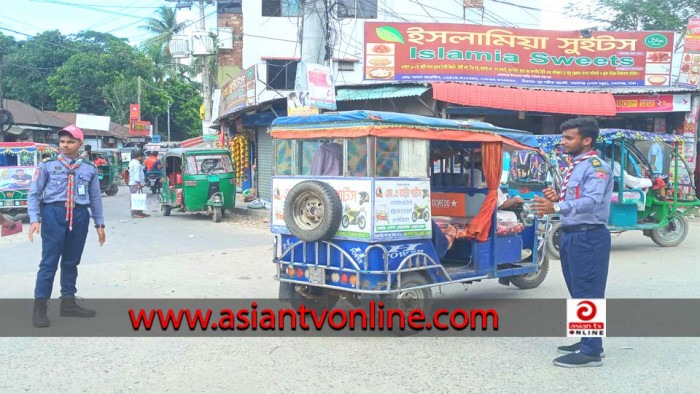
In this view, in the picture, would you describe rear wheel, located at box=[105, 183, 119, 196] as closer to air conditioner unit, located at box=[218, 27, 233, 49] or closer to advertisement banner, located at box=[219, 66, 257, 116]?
air conditioner unit, located at box=[218, 27, 233, 49]

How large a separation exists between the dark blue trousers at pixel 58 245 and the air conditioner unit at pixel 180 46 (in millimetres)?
25053

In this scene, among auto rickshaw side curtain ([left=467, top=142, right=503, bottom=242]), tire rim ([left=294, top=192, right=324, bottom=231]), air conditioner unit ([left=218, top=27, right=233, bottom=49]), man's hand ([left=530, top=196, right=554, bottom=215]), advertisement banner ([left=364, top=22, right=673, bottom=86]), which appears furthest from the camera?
air conditioner unit ([left=218, top=27, right=233, bottom=49])

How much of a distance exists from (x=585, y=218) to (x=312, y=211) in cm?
242

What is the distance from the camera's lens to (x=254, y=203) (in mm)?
19203

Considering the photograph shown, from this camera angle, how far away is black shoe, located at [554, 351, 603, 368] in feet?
16.9

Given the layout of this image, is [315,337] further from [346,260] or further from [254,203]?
[254,203]

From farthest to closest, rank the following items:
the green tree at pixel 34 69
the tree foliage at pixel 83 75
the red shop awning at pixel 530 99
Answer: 1. the green tree at pixel 34 69
2. the tree foliage at pixel 83 75
3. the red shop awning at pixel 530 99

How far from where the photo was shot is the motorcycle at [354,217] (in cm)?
593

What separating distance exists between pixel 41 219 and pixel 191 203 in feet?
34.9

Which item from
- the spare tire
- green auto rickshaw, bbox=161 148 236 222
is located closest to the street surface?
the spare tire

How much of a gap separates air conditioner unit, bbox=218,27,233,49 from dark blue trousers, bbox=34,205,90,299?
77.8 feet

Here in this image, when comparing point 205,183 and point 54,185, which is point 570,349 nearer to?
point 54,185

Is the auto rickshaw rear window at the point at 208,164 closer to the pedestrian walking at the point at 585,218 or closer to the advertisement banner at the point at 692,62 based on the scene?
the advertisement banner at the point at 692,62

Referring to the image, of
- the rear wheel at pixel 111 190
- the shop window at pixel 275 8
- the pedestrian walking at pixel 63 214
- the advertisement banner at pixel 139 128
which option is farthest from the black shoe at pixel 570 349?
the advertisement banner at pixel 139 128
